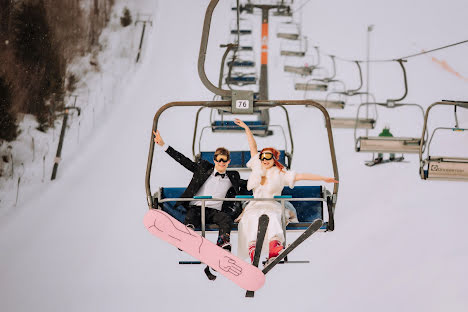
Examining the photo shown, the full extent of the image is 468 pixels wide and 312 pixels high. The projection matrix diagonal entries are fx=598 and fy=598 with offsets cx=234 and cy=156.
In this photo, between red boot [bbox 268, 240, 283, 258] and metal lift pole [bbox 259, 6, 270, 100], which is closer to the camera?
red boot [bbox 268, 240, 283, 258]

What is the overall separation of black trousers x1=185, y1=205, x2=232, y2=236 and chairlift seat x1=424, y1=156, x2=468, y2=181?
5.31 ft

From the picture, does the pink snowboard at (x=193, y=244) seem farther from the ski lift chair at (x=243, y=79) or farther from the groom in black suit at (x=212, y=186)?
the ski lift chair at (x=243, y=79)

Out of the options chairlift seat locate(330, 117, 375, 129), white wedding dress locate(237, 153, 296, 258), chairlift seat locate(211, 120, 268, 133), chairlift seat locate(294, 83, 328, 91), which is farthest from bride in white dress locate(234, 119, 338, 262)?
chairlift seat locate(294, 83, 328, 91)

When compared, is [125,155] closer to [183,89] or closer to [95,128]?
[95,128]

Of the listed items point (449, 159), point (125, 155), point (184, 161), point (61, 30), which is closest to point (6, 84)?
point (61, 30)

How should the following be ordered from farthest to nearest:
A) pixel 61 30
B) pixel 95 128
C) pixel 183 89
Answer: pixel 183 89
pixel 95 128
pixel 61 30

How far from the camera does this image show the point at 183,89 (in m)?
8.80

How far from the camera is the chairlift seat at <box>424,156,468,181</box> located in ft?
12.4

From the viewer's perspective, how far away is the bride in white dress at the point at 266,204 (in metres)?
2.72

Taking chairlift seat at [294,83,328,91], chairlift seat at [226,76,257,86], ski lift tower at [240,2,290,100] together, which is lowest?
chairlift seat at [294,83,328,91]

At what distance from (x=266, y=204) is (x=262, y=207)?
3 cm

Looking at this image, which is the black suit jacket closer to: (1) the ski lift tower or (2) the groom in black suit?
(2) the groom in black suit

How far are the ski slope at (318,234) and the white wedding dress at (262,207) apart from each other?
239 centimetres

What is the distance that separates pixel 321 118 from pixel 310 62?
3.57ft
